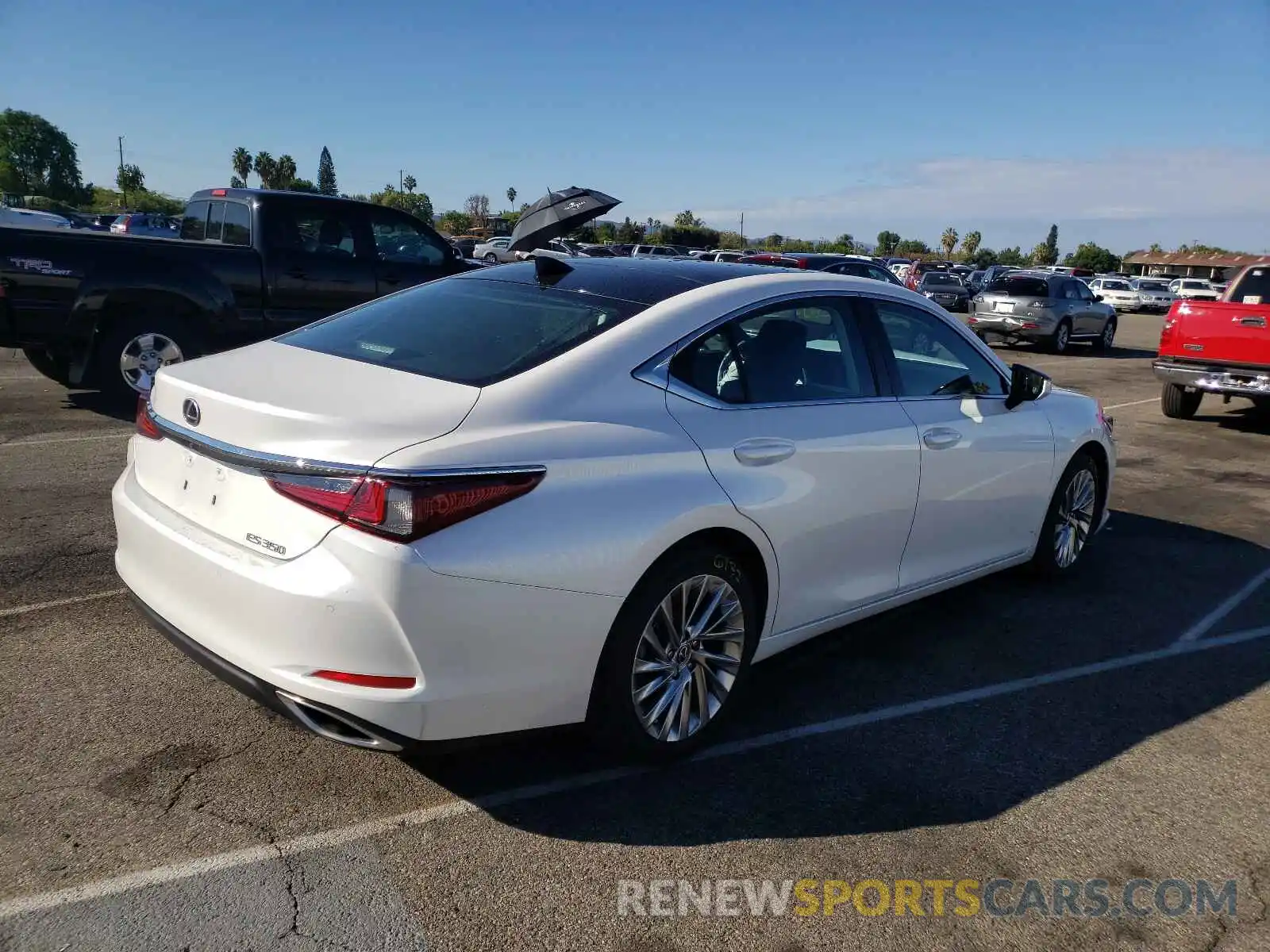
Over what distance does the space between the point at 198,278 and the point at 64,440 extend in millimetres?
1881

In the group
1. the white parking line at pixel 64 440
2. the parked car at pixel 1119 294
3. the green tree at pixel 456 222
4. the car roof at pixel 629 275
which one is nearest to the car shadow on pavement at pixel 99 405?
the white parking line at pixel 64 440

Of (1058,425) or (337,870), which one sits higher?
(1058,425)

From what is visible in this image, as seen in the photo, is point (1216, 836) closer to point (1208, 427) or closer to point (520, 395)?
point (520, 395)

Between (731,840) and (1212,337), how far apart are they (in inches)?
426

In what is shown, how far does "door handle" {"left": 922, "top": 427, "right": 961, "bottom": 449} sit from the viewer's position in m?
4.43

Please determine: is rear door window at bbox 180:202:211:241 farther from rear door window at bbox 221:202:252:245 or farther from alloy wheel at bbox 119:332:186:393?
alloy wheel at bbox 119:332:186:393

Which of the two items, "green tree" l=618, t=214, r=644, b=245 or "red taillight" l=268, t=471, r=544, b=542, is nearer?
"red taillight" l=268, t=471, r=544, b=542

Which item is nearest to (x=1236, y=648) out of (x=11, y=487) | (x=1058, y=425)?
(x=1058, y=425)

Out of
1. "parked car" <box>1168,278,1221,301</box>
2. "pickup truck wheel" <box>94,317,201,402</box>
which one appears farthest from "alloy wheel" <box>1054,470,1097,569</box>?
"parked car" <box>1168,278,1221,301</box>

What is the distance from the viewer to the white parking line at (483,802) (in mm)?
2730

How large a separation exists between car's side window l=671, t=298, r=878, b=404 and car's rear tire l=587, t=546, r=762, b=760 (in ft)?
2.03

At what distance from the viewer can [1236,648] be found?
5.05 m

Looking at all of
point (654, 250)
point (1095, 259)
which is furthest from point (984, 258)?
point (654, 250)

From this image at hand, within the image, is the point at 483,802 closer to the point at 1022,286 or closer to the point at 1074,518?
the point at 1074,518
